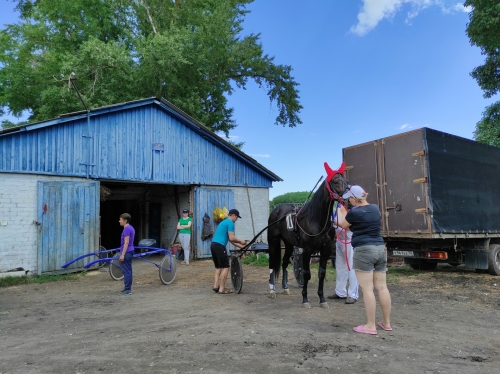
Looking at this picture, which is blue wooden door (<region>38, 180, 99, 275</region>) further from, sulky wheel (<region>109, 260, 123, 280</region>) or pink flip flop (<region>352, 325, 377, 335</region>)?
pink flip flop (<region>352, 325, 377, 335</region>)

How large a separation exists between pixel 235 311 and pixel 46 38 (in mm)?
25374

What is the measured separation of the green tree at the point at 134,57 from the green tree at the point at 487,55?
Answer: 39.6 ft

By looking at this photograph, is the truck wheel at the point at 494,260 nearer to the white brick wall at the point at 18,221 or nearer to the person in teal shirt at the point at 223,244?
the person in teal shirt at the point at 223,244

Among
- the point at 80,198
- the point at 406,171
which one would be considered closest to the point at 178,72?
the point at 80,198

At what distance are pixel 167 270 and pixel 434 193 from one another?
660 cm

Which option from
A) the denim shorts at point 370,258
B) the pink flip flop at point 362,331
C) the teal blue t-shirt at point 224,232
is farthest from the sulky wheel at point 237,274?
the denim shorts at point 370,258

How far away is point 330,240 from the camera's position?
639 centimetres

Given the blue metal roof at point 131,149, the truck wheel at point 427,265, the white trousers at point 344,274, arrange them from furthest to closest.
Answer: the truck wheel at point 427,265, the blue metal roof at point 131,149, the white trousers at point 344,274

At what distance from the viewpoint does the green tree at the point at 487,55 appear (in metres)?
15.9

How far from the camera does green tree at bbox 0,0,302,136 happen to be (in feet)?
64.3

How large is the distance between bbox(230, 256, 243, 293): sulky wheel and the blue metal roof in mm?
6106

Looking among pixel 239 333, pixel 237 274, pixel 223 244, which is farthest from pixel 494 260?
pixel 239 333

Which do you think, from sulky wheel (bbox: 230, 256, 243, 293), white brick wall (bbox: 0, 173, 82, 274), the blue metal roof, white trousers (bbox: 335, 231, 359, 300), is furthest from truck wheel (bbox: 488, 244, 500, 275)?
white brick wall (bbox: 0, 173, 82, 274)

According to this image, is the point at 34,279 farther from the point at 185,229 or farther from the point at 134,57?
the point at 134,57
